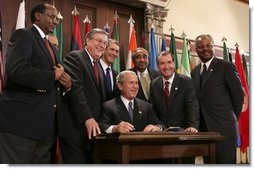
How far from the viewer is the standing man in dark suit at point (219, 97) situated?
8.29 feet

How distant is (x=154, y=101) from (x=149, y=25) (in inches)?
59.6

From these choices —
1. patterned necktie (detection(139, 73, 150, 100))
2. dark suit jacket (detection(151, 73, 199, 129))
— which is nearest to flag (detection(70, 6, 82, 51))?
patterned necktie (detection(139, 73, 150, 100))

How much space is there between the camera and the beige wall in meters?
3.43

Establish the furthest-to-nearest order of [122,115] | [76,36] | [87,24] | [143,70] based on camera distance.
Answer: [87,24]
[76,36]
[143,70]
[122,115]

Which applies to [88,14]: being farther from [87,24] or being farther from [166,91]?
[166,91]

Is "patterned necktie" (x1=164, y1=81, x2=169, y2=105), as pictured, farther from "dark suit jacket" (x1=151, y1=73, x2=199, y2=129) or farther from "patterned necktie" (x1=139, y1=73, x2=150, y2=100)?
"patterned necktie" (x1=139, y1=73, x2=150, y2=100)

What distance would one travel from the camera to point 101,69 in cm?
245

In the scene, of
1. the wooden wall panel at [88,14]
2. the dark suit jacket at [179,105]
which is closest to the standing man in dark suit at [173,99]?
the dark suit jacket at [179,105]

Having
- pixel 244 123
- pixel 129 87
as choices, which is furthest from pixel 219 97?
pixel 129 87

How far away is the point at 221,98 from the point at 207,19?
138 centimetres

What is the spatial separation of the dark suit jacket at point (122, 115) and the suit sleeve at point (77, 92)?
13 cm

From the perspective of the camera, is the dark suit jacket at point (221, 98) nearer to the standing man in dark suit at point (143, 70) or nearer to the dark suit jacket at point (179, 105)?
the dark suit jacket at point (179, 105)

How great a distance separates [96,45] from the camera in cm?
237

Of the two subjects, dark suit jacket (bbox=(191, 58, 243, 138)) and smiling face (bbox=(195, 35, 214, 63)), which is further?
smiling face (bbox=(195, 35, 214, 63))
